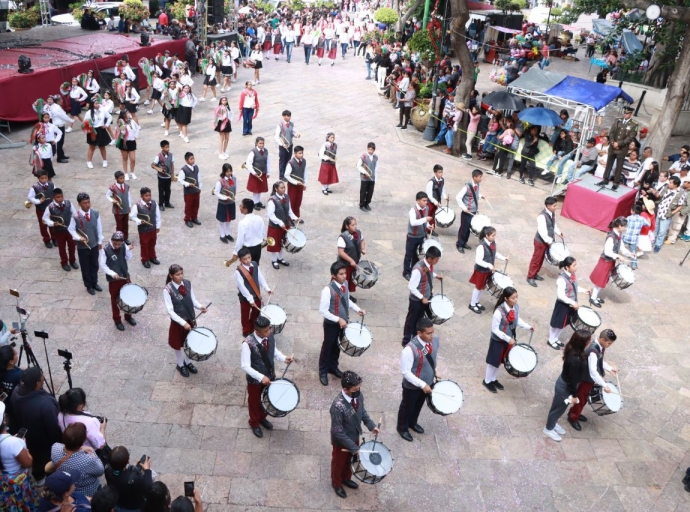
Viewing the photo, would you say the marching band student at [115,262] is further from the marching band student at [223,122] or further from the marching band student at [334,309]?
the marching band student at [223,122]

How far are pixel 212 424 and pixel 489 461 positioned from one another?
3192 millimetres

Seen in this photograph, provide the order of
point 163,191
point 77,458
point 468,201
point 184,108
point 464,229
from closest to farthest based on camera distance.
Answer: point 77,458
point 468,201
point 464,229
point 163,191
point 184,108

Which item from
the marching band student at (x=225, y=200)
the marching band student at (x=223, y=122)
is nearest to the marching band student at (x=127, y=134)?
the marching band student at (x=223, y=122)

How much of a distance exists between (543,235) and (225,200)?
5490 mm

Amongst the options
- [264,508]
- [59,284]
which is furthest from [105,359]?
[264,508]

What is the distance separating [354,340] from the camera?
287 inches

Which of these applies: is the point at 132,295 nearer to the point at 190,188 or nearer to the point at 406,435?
the point at 190,188

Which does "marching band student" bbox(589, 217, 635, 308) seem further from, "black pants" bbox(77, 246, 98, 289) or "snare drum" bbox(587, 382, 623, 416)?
"black pants" bbox(77, 246, 98, 289)

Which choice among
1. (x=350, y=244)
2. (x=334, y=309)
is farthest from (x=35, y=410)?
(x=350, y=244)

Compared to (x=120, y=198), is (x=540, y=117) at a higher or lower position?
higher

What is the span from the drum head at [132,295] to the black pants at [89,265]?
1.40 m

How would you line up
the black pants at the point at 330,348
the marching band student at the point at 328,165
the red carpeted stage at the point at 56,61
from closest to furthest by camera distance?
the black pants at the point at 330,348 < the marching band student at the point at 328,165 < the red carpeted stage at the point at 56,61

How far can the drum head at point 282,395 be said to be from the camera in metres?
6.25

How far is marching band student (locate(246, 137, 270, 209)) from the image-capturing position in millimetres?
11562
